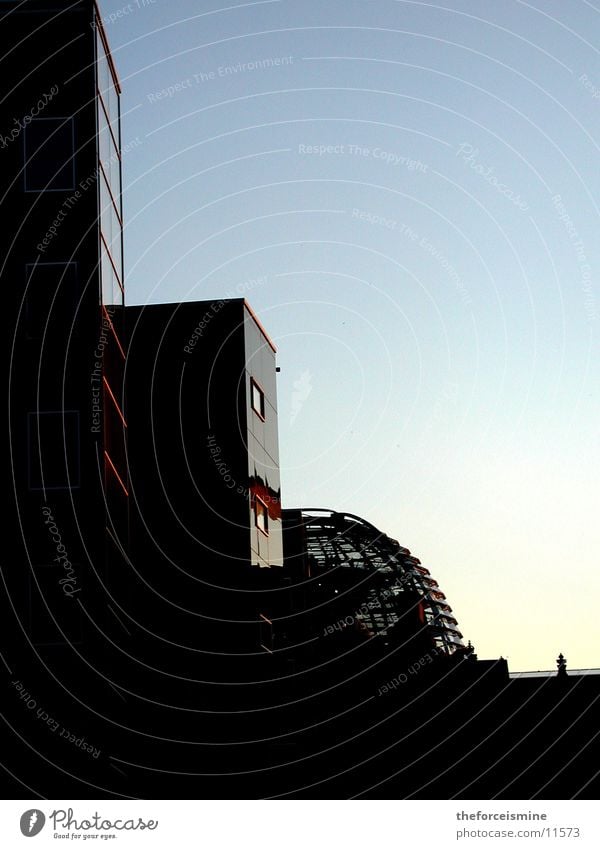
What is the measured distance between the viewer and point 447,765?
30.1 meters

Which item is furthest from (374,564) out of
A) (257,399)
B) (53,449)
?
(53,449)

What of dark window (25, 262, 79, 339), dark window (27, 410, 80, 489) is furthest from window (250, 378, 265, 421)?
dark window (27, 410, 80, 489)

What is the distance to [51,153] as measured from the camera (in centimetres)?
2553

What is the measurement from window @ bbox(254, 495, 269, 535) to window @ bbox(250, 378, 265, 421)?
112 inches

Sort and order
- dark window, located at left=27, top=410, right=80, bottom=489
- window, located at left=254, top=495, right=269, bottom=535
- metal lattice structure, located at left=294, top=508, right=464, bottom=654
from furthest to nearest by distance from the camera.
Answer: metal lattice structure, located at left=294, top=508, right=464, bottom=654 → window, located at left=254, top=495, right=269, bottom=535 → dark window, located at left=27, top=410, right=80, bottom=489

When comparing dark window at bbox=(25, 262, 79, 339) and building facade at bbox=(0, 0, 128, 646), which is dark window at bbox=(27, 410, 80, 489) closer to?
building facade at bbox=(0, 0, 128, 646)

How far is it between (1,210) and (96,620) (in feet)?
28.1

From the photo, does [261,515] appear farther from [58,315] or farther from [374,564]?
[374,564]

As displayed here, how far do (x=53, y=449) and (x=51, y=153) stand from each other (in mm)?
6049

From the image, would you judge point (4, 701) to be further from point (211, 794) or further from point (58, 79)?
point (58, 79)

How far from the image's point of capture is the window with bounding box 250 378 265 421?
38.1 m

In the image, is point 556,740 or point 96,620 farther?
point 556,740
